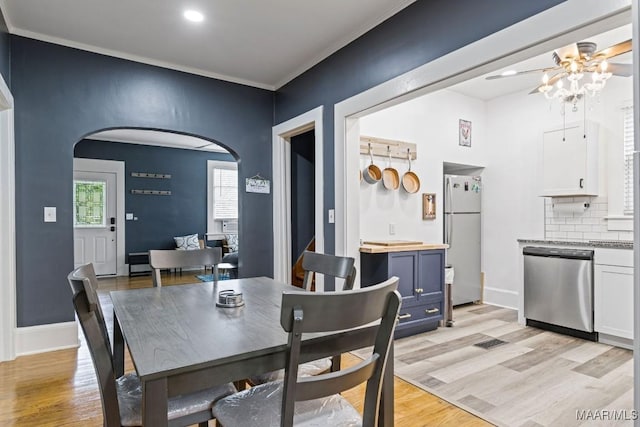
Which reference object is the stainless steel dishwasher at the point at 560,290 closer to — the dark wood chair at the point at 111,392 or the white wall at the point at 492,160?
the white wall at the point at 492,160

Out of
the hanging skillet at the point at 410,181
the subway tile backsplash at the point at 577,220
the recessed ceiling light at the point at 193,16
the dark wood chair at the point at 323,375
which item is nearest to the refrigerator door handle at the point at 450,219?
the hanging skillet at the point at 410,181

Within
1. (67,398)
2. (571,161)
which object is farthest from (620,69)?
(67,398)

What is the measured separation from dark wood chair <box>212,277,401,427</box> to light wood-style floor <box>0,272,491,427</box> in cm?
101

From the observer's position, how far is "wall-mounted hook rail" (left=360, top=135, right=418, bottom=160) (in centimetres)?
389

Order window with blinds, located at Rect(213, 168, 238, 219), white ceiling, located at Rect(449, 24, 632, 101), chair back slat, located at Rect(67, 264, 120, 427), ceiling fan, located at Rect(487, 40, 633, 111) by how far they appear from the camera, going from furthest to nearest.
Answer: window with blinds, located at Rect(213, 168, 238, 219) → white ceiling, located at Rect(449, 24, 632, 101) → ceiling fan, located at Rect(487, 40, 633, 111) → chair back slat, located at Rect(67, 264, 120, 427)

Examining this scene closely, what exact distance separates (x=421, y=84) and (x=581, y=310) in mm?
2764

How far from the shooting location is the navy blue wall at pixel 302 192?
175 inches

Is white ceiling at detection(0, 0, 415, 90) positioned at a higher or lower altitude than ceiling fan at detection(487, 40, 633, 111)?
higher

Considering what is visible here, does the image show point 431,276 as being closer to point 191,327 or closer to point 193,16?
point 191,327

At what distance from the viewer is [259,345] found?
1163mm

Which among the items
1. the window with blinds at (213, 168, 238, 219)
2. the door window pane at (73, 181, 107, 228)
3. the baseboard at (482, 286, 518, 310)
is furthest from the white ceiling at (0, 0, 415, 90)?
the window with blinds at (213, 168, 238, 219)

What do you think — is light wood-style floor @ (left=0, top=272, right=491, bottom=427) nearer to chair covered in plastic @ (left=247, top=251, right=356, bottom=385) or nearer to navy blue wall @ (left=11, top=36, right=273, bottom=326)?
navy blue wall @ (left=11, top=36, right=273, bottom=326)

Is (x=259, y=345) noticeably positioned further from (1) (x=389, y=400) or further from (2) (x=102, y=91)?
(2) (x=102, y=91)

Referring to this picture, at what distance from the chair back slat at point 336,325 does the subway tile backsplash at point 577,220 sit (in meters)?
3.93
